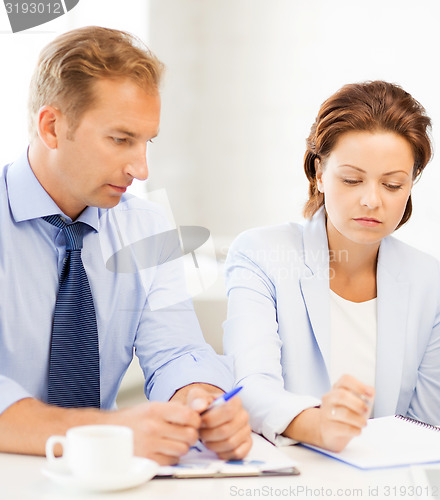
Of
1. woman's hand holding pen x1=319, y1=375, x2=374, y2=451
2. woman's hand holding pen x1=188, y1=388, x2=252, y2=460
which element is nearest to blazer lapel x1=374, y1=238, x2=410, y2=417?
woman's hand holding pen x1=319, y1=375, x2=374, y2=451

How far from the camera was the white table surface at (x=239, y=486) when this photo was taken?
0.93 m

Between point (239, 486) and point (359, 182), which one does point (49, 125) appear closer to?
point (359, 182)

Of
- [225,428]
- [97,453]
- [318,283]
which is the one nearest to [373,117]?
[318,283]

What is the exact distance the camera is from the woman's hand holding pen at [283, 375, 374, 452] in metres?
1.14

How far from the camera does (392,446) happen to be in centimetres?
118

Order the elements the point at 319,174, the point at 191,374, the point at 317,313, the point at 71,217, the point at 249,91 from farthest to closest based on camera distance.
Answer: the point at 249,91, the point at 319,174, the point at 317,313, the point at 71,217, the point at 191,374

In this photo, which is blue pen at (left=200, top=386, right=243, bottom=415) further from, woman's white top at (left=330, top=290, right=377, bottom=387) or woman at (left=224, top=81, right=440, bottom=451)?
woman's white top at (left=330, top=290, right=377, bottom=387)

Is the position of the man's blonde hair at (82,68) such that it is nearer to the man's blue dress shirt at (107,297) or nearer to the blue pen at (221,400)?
the man's blue dress shirt at (107,297)

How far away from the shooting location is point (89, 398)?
1.50 metres

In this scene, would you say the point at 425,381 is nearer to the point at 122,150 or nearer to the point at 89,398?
the point at 89,398

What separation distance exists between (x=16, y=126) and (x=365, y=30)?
5.32 feet

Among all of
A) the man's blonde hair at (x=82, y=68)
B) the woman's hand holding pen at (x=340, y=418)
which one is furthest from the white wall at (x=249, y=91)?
the woman's hand holding pen at (x=340, y=418)

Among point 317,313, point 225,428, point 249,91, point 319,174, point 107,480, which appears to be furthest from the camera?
point 249,91

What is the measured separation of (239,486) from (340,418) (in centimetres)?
24
